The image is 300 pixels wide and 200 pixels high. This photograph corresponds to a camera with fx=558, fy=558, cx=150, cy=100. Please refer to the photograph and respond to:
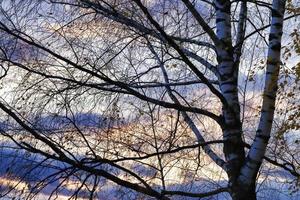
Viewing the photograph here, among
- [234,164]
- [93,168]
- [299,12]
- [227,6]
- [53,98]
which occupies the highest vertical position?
[299,12]

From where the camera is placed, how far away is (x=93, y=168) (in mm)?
5574

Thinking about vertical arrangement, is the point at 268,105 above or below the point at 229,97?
below

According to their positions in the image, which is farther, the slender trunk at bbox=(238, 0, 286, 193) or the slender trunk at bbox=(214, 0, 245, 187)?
the slender trunk at bbox=(214, 0, 245, 187)

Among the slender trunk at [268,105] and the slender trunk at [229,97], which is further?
the slender trunk at [229,97]

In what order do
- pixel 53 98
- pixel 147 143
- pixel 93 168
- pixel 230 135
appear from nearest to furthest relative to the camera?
1. pixel 93 168
2. pixel 230 135
3. pixel 53 98
4. pixel 147 143

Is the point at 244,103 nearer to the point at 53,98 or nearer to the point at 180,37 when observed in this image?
the point at 180,37

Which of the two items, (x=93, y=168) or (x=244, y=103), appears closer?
(x=93, y=168)

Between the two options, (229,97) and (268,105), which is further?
(229,97)

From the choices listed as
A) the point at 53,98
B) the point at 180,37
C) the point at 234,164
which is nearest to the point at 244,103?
the point at 180,37

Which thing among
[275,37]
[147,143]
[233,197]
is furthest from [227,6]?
[147,143]

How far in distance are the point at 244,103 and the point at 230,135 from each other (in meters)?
1.60

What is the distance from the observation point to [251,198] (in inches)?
239

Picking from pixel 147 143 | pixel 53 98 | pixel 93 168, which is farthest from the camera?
pixel 147 143

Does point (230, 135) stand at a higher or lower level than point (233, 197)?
higher
